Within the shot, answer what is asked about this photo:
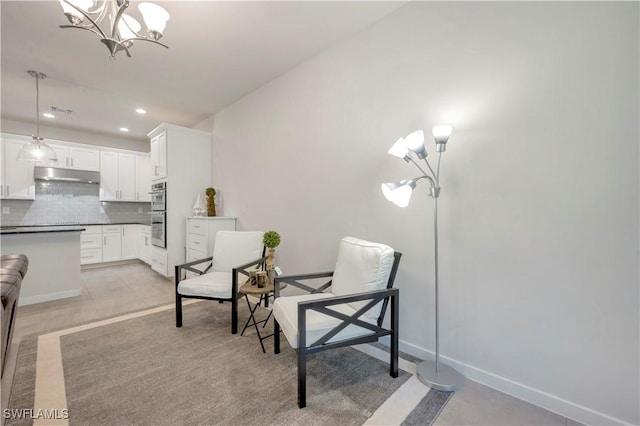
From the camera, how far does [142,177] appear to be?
6160 mm

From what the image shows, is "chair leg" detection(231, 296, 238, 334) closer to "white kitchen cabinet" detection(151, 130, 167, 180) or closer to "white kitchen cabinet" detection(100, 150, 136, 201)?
"white kitchen cabinet" detection(151, 130, 167, 180)

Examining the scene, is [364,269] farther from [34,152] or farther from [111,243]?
[111,243]

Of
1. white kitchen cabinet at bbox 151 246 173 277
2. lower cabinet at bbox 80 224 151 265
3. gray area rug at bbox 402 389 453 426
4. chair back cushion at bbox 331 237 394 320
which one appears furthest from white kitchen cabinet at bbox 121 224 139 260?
gray area rug at bbox 402 389 453 426

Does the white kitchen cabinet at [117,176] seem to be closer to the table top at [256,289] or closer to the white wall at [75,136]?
the white wall at [75,136]

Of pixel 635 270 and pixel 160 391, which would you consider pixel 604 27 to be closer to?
pixel 635 270

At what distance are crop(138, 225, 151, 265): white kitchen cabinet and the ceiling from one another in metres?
2.33

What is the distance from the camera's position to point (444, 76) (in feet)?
6.68

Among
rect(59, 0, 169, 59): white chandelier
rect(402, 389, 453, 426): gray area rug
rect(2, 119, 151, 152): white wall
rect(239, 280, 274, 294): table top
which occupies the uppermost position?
rect(2, 119, 151, 152): white wall

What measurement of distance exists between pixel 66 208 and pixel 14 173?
3.20 feet

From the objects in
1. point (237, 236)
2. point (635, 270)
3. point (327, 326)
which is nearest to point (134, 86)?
point (237, 236)

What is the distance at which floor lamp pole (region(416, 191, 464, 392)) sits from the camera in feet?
5.89

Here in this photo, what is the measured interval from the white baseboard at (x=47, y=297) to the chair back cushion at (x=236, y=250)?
2125mm

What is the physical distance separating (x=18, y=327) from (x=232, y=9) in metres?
3.55

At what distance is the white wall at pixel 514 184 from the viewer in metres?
1.44
